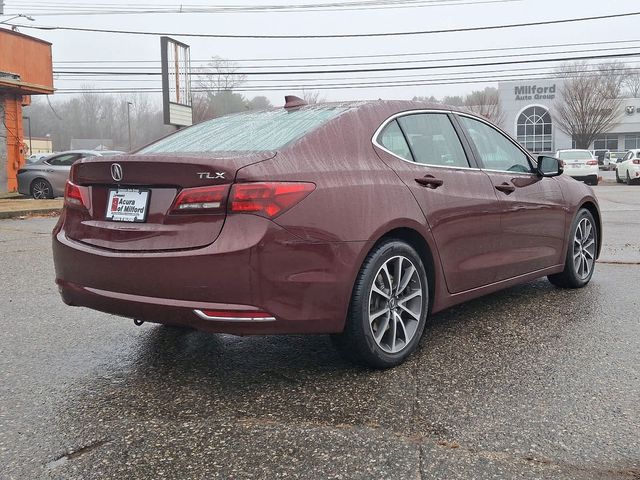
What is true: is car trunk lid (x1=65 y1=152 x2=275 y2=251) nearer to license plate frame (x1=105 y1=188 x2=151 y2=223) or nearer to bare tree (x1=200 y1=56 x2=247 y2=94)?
license plate frame (x1=105 y1=188 x2=151 y2=223)

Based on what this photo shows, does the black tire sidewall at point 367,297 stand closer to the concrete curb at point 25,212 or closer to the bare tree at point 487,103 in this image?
the concrete curb at point 25,212

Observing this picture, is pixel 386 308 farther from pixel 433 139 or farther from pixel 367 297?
pixel 433 139

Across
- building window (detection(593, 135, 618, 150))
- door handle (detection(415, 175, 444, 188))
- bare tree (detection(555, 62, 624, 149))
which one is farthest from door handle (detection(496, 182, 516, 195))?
building window (detection(593, 135, 618, 150))

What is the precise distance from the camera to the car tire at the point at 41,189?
56.7ft

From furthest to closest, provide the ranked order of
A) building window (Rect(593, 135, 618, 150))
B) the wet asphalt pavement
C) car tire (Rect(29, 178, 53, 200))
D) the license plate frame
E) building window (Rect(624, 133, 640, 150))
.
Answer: building window (Rect(593, 135, 618, 150)) < building window (Rect(624, 133, 640, 150)) < car tire (Rect(29, 178, 53, 200)) < the license plate frame < the wet asphalt pavement

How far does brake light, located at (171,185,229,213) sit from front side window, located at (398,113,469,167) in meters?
1.37

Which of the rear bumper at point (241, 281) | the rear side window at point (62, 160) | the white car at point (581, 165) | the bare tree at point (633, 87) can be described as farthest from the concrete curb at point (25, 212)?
the bare tree at point (633, 87)

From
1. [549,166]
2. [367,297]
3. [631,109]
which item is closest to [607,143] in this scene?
[631,109]

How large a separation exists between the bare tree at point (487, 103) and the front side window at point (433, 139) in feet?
200

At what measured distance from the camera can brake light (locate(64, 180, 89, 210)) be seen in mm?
3338

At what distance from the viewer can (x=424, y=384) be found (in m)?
3.13

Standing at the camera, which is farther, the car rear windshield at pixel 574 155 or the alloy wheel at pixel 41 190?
the car rear windshield at pixel 574 155

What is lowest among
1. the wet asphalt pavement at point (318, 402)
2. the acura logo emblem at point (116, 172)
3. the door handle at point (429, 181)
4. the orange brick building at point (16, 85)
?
the wet asphalt pavement at point (318, 402)

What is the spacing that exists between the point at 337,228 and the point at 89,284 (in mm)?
1333
